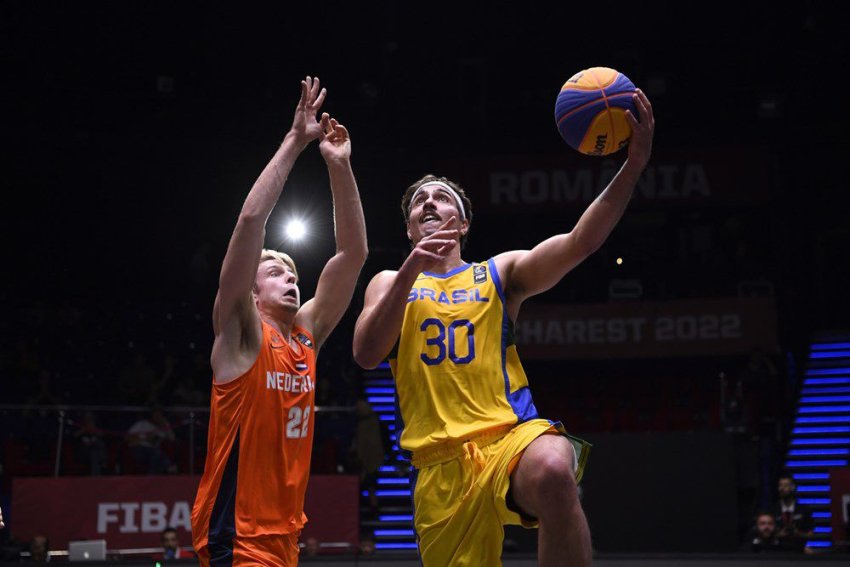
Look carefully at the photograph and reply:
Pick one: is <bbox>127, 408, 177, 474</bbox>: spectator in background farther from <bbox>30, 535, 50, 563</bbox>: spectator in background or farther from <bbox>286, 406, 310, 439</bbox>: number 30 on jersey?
<bbox>286, 406, 310, 439</bbox>: number 30 on jersey

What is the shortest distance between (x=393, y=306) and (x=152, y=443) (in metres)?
9.95

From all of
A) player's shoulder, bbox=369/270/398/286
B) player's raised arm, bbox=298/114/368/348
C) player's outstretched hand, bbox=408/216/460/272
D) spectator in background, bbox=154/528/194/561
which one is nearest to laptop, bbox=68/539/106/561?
spectator in background, bbox=154/528/194/561

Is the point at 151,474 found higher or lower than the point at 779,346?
lower

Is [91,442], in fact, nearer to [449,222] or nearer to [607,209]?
[449,222]

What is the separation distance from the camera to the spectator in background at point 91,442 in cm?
1297

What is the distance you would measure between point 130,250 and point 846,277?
578 inches

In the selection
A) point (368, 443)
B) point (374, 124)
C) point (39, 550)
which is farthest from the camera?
point (374, 124)

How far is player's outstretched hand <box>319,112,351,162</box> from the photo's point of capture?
5270mm

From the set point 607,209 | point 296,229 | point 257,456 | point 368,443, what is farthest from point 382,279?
point 296,229

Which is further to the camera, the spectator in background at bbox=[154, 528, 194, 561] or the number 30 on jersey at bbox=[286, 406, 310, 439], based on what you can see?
the spectator in background at bbox=[154, 528, 194, 561]

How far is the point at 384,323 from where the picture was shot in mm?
4387

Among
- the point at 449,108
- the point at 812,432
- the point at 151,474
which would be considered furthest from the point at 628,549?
the point at 449,108

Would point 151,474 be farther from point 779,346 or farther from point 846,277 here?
point 846,277

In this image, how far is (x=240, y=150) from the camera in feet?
68.8
